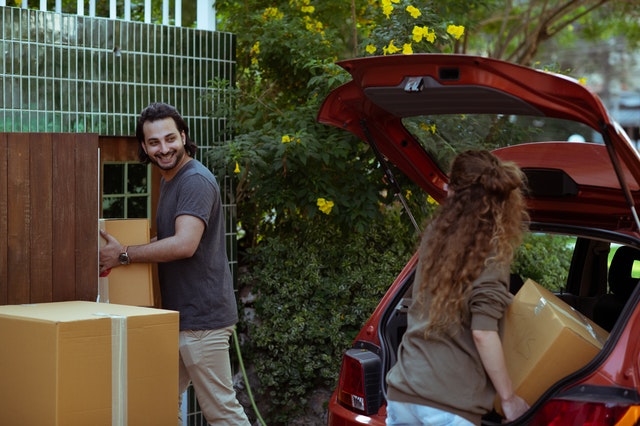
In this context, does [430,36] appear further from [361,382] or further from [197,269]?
[361,382]

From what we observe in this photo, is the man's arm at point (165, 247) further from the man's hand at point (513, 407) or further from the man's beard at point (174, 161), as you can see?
the man's hand at point (513, 407)

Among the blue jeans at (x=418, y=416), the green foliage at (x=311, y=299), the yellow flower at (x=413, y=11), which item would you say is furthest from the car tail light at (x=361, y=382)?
the yellow flower at (x=413, y=11)

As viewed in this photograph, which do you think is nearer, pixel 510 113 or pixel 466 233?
pixel 466 233

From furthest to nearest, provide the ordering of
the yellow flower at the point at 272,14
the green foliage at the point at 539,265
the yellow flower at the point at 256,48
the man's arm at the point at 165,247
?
the green foliage at the point at 539,265
the yellow flower at the point at 272,14
the yellow flower at the point at 256,48
the man's arm at the point at 165,247

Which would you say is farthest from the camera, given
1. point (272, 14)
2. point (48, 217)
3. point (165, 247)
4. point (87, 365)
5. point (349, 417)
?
point (272, 14)

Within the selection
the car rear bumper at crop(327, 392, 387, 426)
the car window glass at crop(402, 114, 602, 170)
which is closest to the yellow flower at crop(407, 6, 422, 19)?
the car window glass at crop(402, 114, 602, 170)

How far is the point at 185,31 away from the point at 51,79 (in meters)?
0.94

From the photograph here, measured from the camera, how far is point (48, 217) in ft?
13.4

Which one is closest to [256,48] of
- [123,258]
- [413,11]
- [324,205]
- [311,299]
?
[413,11]

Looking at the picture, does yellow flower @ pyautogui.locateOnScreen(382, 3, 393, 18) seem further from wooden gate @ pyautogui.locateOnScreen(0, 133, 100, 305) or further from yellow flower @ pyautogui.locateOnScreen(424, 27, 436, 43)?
wooden gate @ pyautogui.locateOnScreen(0, 133, 100, 305)

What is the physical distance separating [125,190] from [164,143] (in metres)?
1.51

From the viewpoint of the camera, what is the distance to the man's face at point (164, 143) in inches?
178

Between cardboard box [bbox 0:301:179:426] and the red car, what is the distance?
28.9 inches

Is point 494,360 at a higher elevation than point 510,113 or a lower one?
lower
